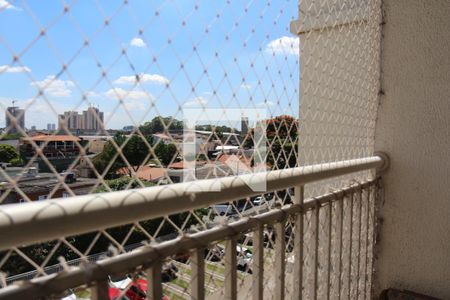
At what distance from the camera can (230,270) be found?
83cm

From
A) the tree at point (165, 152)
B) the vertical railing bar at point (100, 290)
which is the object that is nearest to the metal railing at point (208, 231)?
the vertical railing bar at point (100, 290)

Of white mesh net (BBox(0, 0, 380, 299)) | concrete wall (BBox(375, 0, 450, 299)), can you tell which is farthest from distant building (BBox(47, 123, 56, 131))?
concrete wall (BBox(375, 0, 450, 299))

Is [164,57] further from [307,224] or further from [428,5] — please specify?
[428,5]

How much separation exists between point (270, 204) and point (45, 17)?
0.75 metres

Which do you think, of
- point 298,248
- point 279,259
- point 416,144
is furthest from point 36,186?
point 416,144

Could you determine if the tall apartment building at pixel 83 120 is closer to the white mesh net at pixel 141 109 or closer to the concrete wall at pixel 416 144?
the white mesh net at pixel 141 109

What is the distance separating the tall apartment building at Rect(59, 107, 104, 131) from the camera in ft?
1.83

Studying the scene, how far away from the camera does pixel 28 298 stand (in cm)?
48

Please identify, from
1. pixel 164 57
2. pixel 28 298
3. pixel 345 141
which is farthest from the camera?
pixel 345 141

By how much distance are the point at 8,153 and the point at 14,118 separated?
5cm

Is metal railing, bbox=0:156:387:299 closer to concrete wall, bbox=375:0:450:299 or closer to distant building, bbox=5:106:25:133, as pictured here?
distant building, bbox=5:106:25:133

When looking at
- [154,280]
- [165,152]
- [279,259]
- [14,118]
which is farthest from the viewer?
[279,259]

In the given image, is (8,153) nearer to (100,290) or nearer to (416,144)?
(100,290)

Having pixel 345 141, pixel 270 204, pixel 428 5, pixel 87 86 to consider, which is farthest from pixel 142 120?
pixel 428 5
